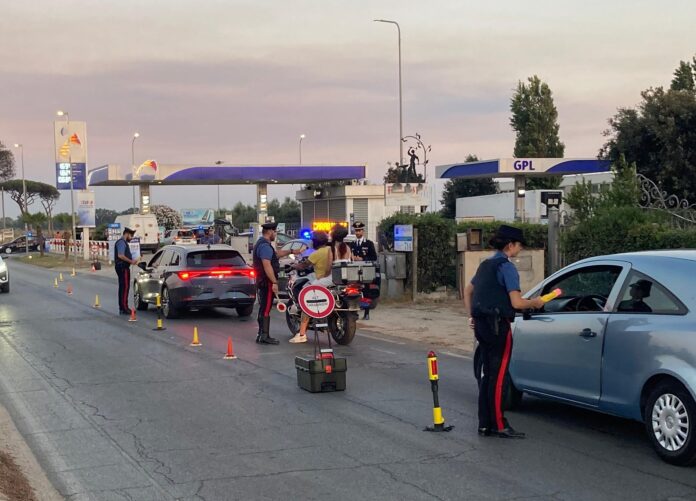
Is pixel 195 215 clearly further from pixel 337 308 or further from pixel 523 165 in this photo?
pixel 337 308

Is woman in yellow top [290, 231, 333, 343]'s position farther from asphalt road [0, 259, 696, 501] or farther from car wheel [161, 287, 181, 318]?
car wheel [161, 287, 181, 318]

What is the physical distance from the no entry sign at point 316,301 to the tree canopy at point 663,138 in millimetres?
22737

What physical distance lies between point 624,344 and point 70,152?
44.4 m

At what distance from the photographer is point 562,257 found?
18.4 metres

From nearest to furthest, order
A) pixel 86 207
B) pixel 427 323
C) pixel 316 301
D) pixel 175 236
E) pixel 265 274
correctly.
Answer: pixel 316 301 < pixel 265 274 < pixel 427 323 < pixel 86 207 < pixel 175 236

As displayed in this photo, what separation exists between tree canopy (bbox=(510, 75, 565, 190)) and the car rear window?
49434 millimetres

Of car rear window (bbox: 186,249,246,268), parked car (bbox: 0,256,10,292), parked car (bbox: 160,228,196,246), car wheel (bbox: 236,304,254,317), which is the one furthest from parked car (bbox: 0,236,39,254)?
car rear window (bbox: 186,249,246,268)

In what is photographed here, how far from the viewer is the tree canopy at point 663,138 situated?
3116 cm

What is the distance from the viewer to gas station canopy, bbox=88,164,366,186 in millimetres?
48281

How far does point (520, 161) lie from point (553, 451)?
34408 mm

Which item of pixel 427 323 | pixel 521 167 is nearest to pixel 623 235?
pixel 427 323

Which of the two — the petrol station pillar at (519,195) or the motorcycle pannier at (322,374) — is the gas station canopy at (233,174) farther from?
the motorcycle pannier at (322,374)

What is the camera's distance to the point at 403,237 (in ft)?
69.6

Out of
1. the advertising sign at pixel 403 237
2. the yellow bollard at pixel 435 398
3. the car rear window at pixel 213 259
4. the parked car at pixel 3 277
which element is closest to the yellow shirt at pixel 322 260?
the car rear window at pixel 213 259
